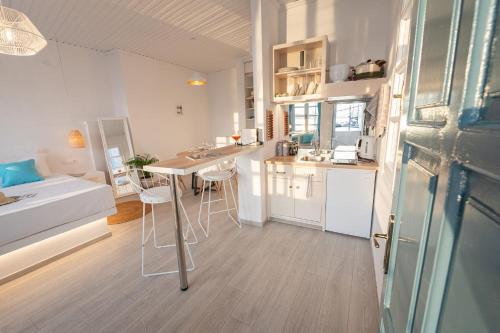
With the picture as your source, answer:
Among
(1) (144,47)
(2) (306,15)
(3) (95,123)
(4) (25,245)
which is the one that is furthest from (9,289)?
(2) (306,15)

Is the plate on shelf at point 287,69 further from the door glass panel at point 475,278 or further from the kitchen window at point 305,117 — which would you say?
the door glass panel at point 475,278

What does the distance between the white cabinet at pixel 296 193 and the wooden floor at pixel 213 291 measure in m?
0.33

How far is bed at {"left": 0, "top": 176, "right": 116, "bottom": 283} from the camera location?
207 cm

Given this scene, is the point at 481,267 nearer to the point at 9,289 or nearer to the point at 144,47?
the point at 9,289

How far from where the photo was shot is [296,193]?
9.36 ft

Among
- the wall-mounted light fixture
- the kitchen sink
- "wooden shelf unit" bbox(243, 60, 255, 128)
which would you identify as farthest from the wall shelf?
the wall-mounted light fixture

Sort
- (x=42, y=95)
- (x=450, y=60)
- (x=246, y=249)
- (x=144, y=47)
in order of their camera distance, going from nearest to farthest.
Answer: (x=450, y=60), (x=246, y=249), (x=42, y=95), (x=144, y=47)

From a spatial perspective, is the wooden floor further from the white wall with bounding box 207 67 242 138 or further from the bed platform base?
the white wall with bounding box 207 67 242 138

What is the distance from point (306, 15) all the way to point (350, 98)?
4.23ft

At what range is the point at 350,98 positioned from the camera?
9.01ft

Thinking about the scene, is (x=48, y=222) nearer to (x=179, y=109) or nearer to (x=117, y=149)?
(x=117, y=149)

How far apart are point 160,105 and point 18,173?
2904mm

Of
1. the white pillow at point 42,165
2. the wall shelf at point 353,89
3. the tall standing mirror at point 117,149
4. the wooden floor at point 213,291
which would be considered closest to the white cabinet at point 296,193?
the wooden floor at point 213,291

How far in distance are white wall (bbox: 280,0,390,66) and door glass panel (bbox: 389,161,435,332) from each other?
248 cm
